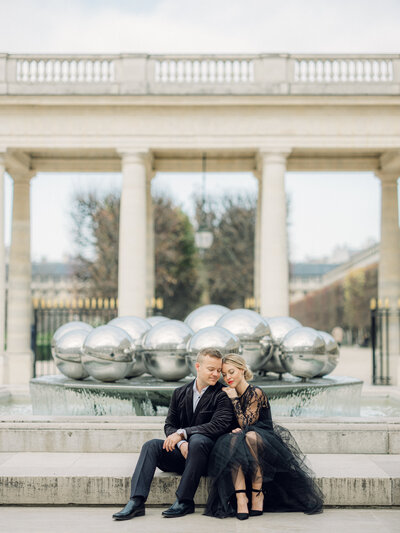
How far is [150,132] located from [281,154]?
4977 mm

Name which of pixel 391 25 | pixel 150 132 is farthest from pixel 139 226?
pixel 391 25

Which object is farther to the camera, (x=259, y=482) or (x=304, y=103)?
(x=304, y=103)

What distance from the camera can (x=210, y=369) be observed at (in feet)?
31.2

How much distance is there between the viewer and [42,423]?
11.6 meters

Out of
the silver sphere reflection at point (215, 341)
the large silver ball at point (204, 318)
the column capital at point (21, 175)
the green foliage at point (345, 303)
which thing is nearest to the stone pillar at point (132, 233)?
the column capital at point (21, 175)

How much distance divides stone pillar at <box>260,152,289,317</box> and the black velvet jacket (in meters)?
19.3

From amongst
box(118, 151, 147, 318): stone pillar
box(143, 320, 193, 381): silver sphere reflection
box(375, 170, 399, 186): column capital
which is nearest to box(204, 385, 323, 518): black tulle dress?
box(143, 320, 193, 381): silver sphere reflection

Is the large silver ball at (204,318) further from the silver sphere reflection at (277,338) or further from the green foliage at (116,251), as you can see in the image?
the green foliage at (116,251)

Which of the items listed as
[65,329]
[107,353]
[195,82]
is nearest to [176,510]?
[107,353]

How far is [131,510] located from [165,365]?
5.45 m

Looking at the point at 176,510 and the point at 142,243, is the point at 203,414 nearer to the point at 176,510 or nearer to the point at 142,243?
the point at 176,510

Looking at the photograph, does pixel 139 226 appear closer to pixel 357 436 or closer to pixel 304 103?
pixel 304 103

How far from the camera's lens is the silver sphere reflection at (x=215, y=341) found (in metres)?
12.9

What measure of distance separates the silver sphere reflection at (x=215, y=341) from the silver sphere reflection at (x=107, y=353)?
4.85 feet
